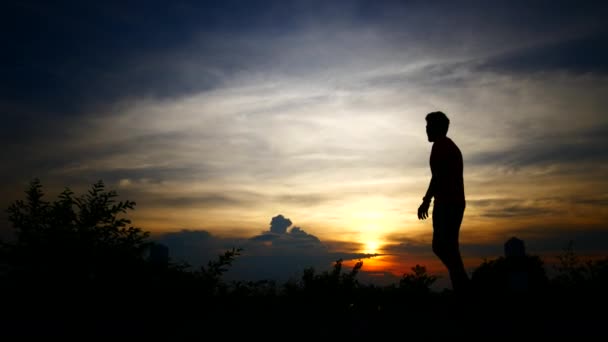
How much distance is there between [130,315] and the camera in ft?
21.5

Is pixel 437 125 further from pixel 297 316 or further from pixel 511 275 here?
pixel 511 275

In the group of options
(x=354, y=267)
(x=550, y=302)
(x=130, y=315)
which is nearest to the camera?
(x=130, y=315)

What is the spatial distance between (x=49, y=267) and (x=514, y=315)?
6789mm

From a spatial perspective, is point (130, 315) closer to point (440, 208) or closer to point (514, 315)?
point (440, 208)

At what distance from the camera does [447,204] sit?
702 centimetres

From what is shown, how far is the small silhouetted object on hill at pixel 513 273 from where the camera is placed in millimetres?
9523

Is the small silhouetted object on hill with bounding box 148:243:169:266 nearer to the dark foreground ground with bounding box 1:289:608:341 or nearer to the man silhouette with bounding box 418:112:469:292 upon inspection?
the dark foreground ground with bounding box 1:289:608:341

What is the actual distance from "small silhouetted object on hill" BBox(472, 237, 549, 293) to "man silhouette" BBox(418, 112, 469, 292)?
2.72 metres

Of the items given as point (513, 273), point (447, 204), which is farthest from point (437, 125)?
point (513, 273)

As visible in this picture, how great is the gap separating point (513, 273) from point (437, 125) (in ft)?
13.1

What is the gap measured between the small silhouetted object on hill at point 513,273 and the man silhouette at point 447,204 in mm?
2722

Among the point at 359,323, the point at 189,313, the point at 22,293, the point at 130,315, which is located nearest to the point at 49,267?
the point at 22,293

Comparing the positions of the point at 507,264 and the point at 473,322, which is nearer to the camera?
the point at 473,322

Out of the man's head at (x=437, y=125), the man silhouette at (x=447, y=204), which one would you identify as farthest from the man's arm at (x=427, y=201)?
the man's head at (x=437, y=125)
